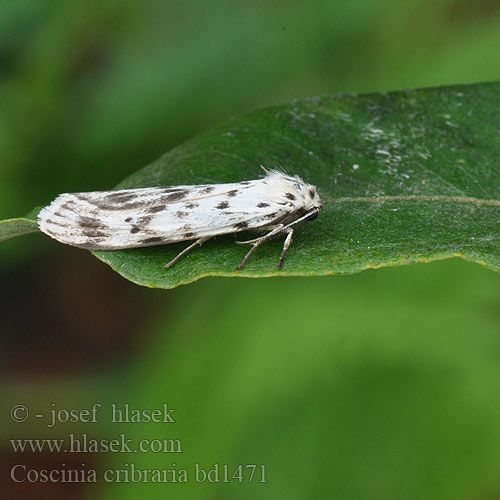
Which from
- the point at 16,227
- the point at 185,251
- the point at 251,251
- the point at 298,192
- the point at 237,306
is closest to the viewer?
the point at 16,227

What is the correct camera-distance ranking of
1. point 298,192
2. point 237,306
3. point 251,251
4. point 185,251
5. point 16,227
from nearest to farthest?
point 16,227
point 251,251
point 185,251
point 298,192
point 237,306

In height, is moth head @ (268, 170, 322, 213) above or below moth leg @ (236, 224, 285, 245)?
above

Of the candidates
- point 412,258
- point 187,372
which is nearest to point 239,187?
point 412,258

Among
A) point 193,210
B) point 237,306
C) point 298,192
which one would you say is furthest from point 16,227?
point 237,306

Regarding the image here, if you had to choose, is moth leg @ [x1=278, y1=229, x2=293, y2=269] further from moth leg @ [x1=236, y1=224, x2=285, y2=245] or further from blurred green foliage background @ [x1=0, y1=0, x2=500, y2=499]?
blurred green foliage background @ [x1=0, y1=0, x2=500, y2=499]

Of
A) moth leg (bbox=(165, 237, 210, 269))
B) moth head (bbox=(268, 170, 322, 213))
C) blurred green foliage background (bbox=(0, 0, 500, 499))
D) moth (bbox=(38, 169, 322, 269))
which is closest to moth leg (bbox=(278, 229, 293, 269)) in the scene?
moth (bbox=(38, 169, 322, 269))

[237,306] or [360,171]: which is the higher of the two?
[360,171]

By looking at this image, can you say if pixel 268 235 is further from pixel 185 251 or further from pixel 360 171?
pixel 360 171

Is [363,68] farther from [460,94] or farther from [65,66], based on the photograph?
[65,66]
